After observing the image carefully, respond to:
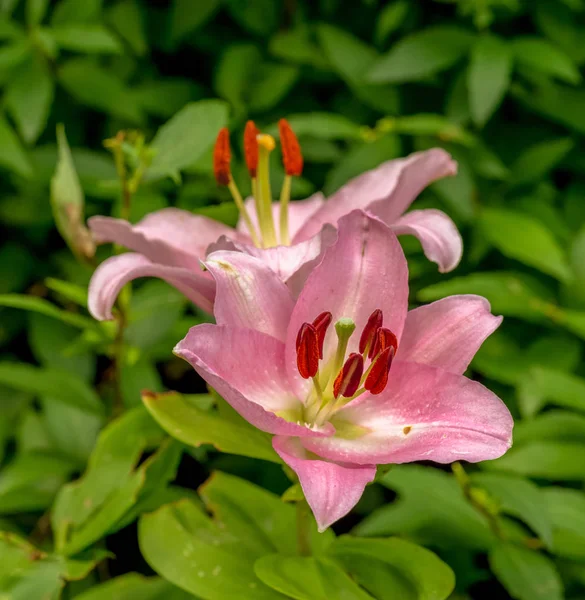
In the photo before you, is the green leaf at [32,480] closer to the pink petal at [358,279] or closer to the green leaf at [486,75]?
the pink petal at [358,279]

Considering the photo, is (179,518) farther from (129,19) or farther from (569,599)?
(129,19)

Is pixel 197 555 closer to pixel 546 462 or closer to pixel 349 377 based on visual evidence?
pixel 349 377

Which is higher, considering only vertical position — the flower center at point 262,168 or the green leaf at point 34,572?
the flower center at point 262,168

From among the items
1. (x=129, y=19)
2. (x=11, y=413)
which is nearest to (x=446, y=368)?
(x=11, y=413)

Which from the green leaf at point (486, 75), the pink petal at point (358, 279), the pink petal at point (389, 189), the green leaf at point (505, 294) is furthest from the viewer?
the green leaf at point (486, 75)

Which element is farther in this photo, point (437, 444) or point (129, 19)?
point (129, 19)

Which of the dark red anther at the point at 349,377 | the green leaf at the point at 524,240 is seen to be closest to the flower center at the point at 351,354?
the dark red anther at the point at 349,377
